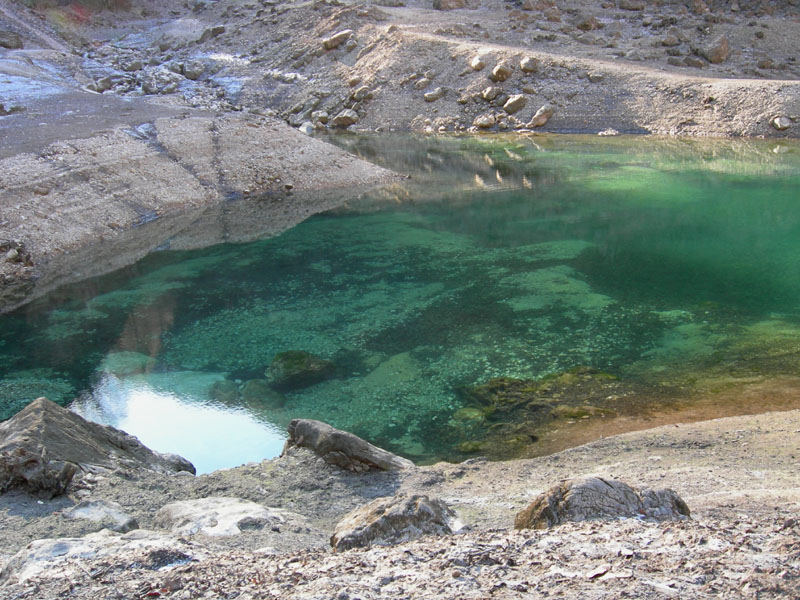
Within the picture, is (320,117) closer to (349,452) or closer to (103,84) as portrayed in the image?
(103,84)

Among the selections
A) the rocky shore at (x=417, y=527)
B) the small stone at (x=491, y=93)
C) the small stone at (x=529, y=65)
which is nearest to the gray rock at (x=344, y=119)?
the small stone at (x=491, y=93)

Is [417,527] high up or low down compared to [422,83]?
up

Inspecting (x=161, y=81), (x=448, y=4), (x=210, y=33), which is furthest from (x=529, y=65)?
(x=210, y=33)

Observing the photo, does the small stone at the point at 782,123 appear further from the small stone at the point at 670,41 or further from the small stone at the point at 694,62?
the small stone at the point at 670,41

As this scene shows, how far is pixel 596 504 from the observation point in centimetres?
428

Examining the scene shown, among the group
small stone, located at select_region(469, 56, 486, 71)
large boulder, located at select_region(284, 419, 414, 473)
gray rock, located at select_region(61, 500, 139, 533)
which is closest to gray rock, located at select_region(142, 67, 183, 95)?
small stone, located at select_region(469, 56, 486, 71)

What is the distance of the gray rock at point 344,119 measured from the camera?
→ 31.0 meters

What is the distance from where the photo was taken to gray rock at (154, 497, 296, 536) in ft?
16.0

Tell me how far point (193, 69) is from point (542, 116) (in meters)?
18.6

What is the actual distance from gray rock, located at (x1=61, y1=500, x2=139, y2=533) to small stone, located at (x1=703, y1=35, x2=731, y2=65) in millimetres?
32471

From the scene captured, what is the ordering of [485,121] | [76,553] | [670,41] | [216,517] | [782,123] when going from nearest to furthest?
1. [76,553]
2. [216,517]
3. [782,123]
4. [485,121]
5. [670,41]

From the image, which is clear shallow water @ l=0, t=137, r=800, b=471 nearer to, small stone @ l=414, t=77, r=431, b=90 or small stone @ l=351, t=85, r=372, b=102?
small stone @ l=414, t=77, r=431, b=90

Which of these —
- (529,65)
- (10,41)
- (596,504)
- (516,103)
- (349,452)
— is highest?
(596,504)

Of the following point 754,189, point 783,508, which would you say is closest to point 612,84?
point 754,189
